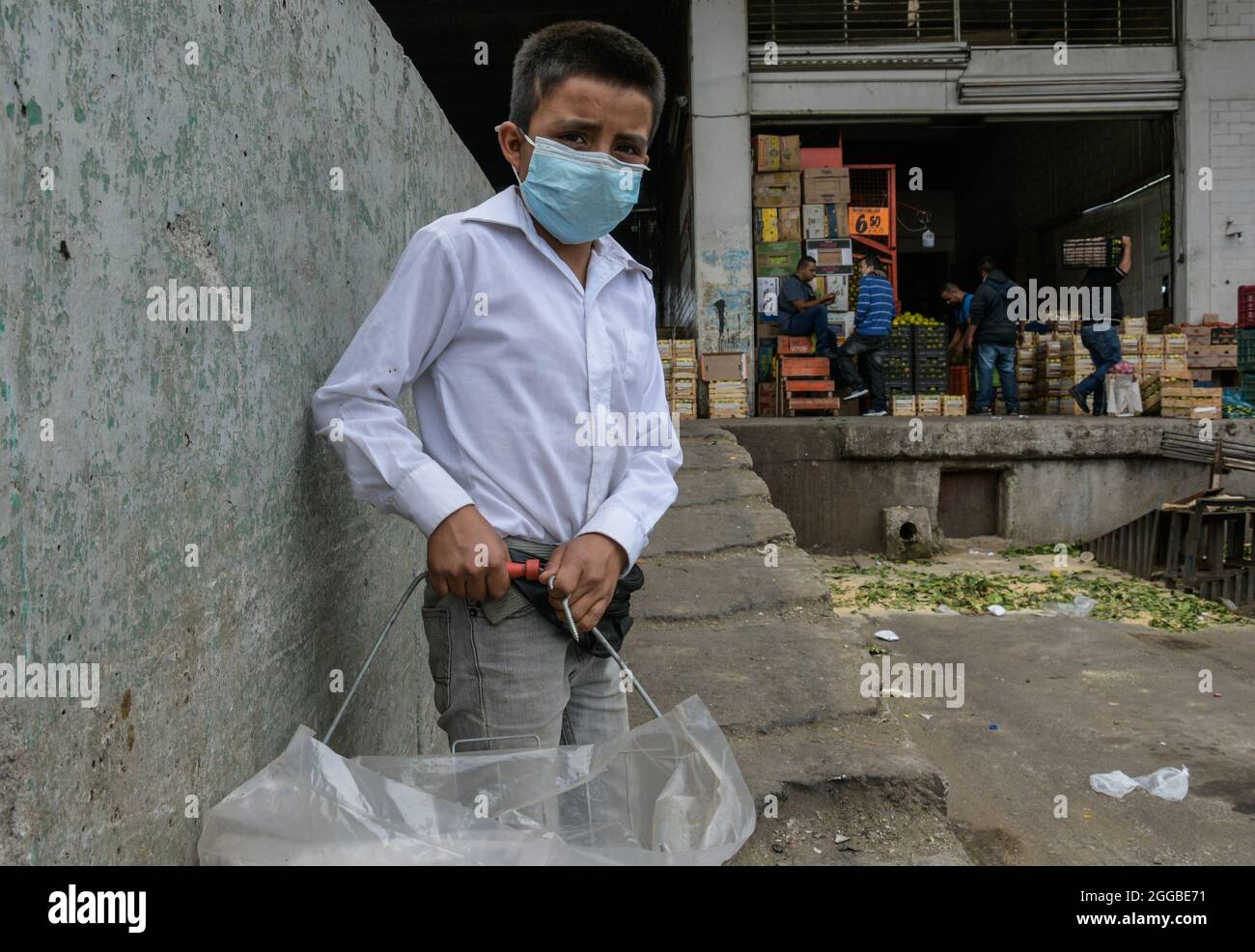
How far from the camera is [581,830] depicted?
1354 mm

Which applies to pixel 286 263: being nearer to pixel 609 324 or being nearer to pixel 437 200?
pixel 609 324

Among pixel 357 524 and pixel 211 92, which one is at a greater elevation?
pixel 211 92

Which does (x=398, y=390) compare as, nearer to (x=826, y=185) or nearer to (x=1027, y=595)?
(x=1027, y=595)

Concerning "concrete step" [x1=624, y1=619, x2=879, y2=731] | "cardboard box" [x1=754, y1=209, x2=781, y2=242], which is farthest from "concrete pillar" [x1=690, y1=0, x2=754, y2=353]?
"concrete step" [x1=624, y1=619, x2=879, y2=731]

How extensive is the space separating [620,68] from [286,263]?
0.61 metres

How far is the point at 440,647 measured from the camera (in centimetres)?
157

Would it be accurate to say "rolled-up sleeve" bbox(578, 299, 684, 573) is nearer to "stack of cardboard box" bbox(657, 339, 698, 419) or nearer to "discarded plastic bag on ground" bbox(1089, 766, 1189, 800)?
"discarded plastic bag on ground" bbox(1089, 766, 1189, 800)

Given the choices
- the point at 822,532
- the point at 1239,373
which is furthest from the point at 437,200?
the point at 1239,373

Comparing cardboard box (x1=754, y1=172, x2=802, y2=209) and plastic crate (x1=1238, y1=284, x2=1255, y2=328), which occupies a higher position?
cardboard box (x1=754, y1=172, x2=802, y2=209)

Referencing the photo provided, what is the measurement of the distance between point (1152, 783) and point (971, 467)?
5476 mm

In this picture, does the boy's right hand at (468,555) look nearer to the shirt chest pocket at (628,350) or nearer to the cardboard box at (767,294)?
the shirt chest pocket at (628,350)

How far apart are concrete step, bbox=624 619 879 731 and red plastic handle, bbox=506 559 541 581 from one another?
60.9 inches

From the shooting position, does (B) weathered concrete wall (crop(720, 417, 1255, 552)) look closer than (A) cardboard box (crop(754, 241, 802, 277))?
Yes

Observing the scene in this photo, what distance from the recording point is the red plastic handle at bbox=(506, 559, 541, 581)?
145 centimetres
